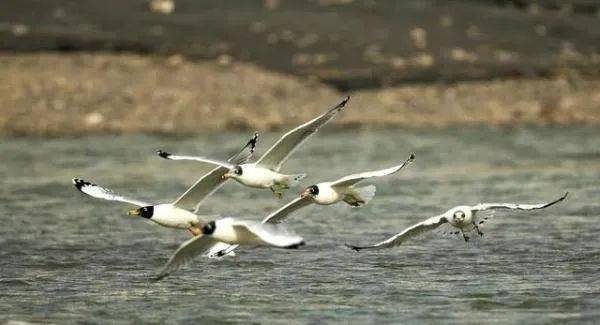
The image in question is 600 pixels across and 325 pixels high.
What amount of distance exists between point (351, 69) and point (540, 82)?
9.77ft

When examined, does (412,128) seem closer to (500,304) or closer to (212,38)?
(212,38)

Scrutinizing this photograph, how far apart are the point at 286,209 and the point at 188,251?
1.45 m

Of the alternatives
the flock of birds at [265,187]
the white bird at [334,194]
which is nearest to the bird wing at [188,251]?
the flock of birds at [265,187]

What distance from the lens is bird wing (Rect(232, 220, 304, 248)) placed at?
11.4 meters

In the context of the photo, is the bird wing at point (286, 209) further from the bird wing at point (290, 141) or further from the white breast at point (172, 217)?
the white breast at point (172, 217)

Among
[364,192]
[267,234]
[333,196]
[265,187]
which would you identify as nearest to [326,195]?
[333,196]

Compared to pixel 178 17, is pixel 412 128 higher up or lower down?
lower down

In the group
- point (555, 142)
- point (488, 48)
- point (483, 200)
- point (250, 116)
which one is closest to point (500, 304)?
point (483, 200)

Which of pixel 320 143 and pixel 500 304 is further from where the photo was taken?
pixel 320 143

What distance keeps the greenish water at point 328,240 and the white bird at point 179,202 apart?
0.67m

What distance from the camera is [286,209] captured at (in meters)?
14.0

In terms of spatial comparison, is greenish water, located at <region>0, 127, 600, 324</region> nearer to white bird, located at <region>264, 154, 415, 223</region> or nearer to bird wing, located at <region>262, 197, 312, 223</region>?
bird wing, located at <region>262, 197, 312, 223</region>

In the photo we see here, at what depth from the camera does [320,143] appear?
2447 centimetres

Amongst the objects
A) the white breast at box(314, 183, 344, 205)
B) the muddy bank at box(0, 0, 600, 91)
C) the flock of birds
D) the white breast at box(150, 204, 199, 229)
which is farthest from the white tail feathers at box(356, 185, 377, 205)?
the muddy bank at box(0, 0, 600, 91)
